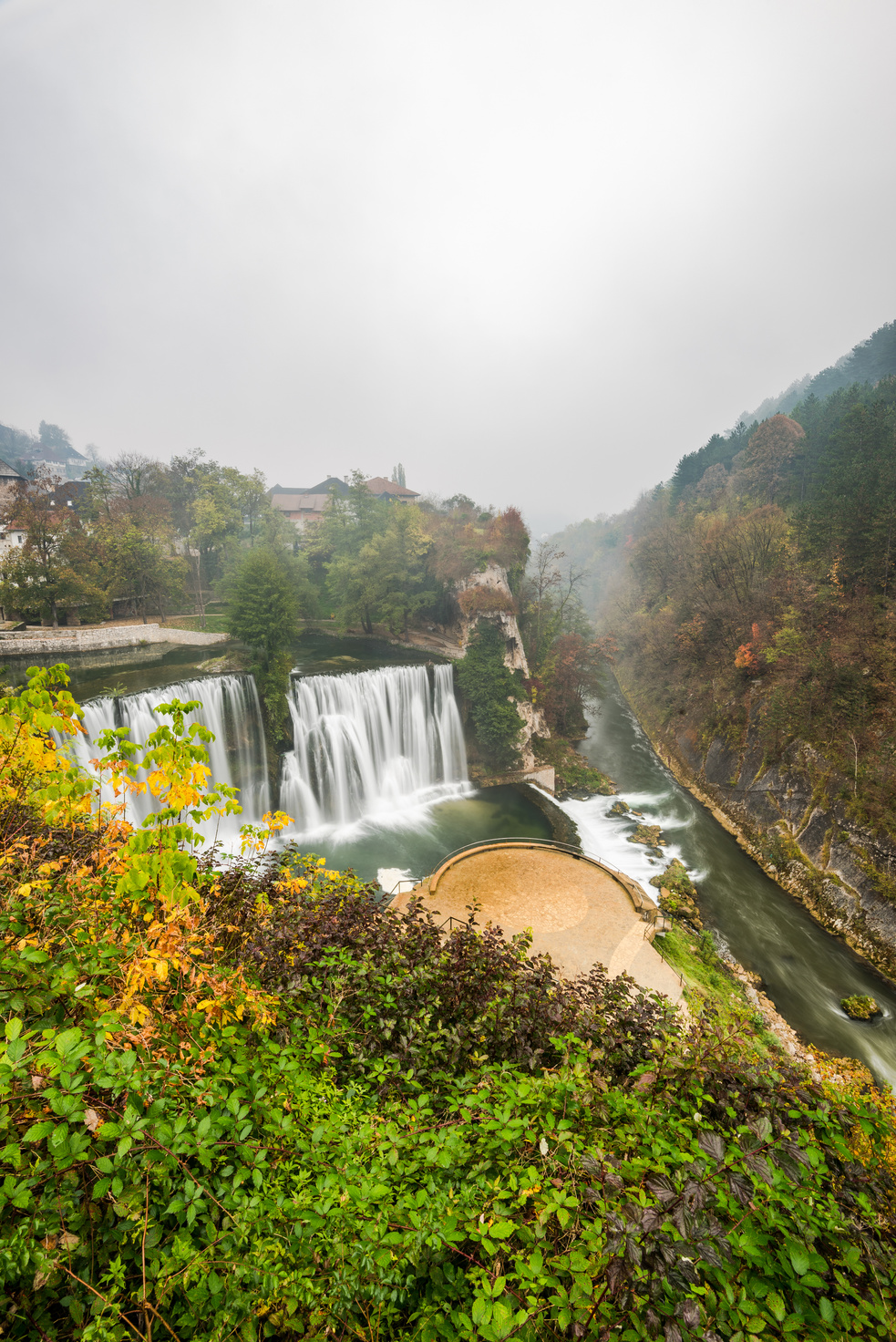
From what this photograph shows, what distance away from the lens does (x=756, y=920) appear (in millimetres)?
14961

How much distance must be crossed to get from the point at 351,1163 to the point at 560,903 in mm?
9930

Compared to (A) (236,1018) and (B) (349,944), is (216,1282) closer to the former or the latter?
(A) (236,1018)

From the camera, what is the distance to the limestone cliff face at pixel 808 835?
13766 millimetres

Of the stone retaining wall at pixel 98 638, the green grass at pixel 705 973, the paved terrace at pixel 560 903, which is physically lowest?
the green grass at pixel 705 973

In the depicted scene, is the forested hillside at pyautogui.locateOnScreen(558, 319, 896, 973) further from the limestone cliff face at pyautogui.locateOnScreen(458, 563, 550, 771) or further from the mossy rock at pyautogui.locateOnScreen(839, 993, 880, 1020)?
the limestone cliff face at pyautogui.locateOnScreen(458, 563, 550, 771)

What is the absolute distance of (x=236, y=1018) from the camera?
304 centimetres

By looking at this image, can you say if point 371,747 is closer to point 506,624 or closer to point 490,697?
point 490,697

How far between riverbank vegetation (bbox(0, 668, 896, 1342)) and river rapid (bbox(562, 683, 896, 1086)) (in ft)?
36.8

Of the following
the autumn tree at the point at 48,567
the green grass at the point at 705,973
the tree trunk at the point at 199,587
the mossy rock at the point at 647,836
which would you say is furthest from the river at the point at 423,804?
the tree trunk at the point at 199,587

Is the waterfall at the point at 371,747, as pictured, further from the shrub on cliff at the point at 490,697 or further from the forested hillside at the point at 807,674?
the forested hillside at the point at 807,674

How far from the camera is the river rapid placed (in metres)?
11.7

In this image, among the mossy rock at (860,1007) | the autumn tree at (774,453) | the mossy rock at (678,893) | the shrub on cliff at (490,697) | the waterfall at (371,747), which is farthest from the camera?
the autumn tree at (774,453)

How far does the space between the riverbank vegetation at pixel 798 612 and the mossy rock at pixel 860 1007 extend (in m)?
4.53

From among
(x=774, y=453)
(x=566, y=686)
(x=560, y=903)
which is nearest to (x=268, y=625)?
(x=560, y=903)
